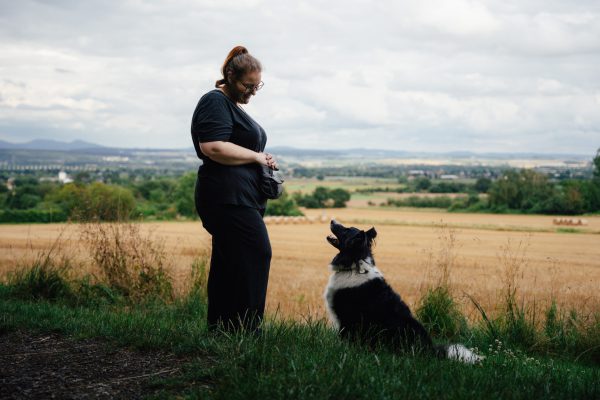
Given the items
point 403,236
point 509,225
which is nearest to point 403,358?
point 403,236

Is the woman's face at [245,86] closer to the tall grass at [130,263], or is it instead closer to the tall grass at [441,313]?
the tall grass at [441,313]

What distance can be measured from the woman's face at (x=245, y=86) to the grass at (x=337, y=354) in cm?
204

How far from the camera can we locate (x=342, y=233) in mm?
5570

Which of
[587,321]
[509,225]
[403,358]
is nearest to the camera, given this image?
[403,358]

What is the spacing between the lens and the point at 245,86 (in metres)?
4.83

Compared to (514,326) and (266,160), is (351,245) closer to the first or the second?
(266,160)

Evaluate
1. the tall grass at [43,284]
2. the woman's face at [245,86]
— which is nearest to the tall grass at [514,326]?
the woman's face at [245,86]

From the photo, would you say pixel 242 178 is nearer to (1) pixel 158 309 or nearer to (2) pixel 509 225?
(1) pixel 158 309

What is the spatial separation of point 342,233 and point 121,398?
9.05 feet

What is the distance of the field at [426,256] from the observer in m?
10.4

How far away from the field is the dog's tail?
1.48 meters

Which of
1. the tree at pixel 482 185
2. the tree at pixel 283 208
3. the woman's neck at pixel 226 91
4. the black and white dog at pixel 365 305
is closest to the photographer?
the woman's neck at pixel 226 91

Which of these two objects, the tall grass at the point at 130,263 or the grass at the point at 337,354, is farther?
the tall grass at the point at 130,263

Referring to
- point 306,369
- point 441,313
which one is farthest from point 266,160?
point 441,313
